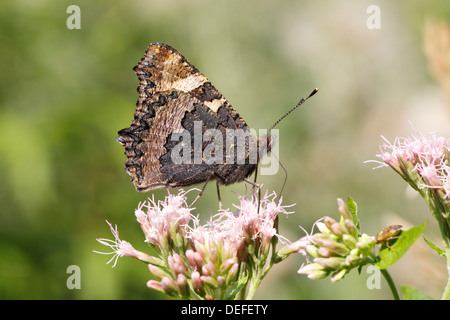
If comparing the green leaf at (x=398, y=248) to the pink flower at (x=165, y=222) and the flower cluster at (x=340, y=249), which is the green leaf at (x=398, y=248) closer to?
the flower cluster at (x=340, y=249)

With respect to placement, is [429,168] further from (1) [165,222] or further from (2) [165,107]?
(2) [165,107]

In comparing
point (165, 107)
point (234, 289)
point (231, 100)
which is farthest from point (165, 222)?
point (231, 100)

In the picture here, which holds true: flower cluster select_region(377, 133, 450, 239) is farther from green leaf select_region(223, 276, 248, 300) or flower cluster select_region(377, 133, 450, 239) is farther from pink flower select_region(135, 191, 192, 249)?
pink flower select_region(135, 191, 192, 249)

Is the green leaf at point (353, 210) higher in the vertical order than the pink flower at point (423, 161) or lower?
lower

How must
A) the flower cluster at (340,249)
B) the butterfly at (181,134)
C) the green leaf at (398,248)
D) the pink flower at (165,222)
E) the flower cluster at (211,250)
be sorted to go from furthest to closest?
the butterfly at (181,134) < the pink flower at (165,222) < the flower cluster at (211,250) < the flower cluster at (340,249) < the green leaf at (398,248)

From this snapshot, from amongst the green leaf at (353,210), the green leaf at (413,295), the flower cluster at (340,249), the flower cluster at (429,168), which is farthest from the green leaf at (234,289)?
the flower cluster at (429,168)
